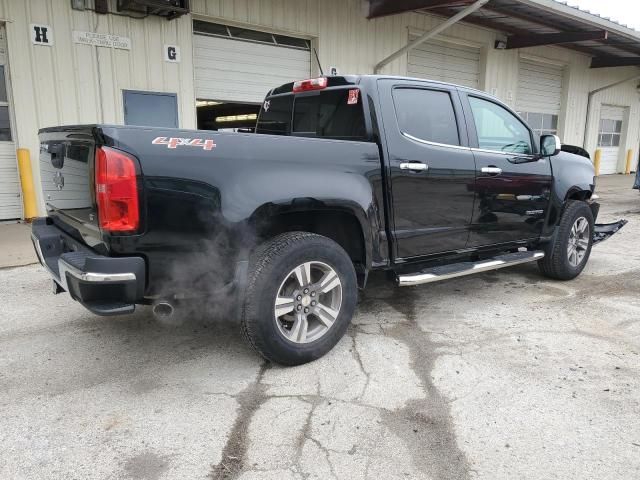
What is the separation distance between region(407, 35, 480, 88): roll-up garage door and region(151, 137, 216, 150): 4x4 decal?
1121cm

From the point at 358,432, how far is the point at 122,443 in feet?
3.88

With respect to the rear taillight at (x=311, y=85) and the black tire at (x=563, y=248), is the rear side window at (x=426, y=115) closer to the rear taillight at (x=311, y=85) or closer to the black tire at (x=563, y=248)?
the rear taillight at (x=311, y=85)

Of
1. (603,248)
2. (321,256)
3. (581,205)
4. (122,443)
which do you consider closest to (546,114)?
(603,248)

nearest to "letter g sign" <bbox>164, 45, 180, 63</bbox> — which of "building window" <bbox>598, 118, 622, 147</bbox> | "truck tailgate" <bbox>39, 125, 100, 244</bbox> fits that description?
"truck tailgate" <bbox>39, 125, 100, 244</bbox>

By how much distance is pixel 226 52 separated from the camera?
9.85 meters

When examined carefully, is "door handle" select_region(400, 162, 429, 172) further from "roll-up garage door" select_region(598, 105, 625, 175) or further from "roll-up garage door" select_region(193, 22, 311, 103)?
"roll-up garage door" select_region(598, 105, 625, 175)

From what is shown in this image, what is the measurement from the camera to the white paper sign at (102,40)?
801 cm

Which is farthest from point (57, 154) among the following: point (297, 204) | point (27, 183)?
point (27, 183)

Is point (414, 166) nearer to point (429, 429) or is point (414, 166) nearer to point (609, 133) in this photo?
point (429, 429)

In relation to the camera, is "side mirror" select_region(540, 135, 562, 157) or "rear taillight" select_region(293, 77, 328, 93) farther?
"side mirror" select_region(540, 135, 562, 157)

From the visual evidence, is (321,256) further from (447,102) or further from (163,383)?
(447,102)

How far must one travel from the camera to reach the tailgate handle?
3.23 meters

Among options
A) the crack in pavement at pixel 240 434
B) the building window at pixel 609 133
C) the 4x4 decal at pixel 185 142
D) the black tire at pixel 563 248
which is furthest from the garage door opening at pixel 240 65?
the building window at pixel 609 133

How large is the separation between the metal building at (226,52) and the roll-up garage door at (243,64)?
21 millimetres
